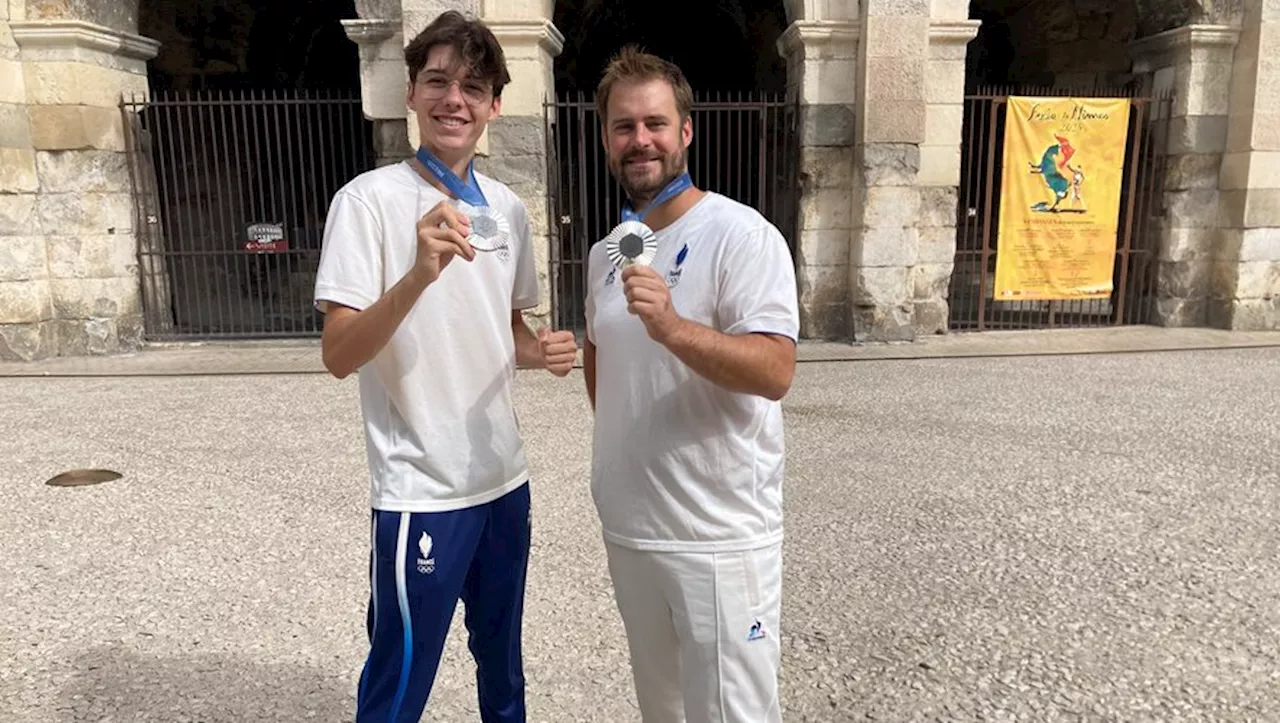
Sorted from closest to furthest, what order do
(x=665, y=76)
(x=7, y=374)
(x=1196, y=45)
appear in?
(x=665, y=76) → (x=7, y=374) → (x=1196, y=45)

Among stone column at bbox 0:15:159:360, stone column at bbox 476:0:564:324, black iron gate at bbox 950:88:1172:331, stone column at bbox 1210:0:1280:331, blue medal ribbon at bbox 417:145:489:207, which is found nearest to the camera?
blue medal ribbon at bbox 417:145:489:207

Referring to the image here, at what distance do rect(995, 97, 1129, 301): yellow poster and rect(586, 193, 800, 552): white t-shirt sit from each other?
26.5 feet

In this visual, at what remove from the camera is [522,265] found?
2.01 m

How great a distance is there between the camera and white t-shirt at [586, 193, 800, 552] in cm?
155

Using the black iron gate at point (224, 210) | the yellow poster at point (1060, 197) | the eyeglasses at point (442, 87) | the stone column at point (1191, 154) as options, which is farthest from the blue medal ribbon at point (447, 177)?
the stone column at point (1191, 154)

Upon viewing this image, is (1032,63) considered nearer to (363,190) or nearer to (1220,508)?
(1220,508)

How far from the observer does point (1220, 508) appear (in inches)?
153

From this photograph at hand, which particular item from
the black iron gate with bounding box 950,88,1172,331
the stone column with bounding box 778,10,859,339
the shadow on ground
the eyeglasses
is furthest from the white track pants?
the black iron gate with bounding box 950,88,1172,331

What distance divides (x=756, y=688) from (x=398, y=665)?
2.36 feet

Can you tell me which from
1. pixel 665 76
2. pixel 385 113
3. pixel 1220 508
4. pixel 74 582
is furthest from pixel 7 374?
pixel 1220 508

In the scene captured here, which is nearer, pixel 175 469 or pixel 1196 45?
pixel 175 469

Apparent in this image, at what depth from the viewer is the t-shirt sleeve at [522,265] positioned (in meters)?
1.98

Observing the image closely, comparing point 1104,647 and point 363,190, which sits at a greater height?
point 363,190

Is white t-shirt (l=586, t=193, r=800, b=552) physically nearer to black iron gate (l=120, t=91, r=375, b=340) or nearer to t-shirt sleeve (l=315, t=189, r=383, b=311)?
t-shirt sleeve (l=315, t=189, r=383, b=311)
